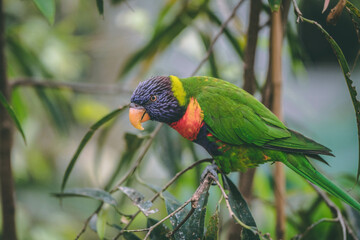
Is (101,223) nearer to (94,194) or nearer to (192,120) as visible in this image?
(94,194)

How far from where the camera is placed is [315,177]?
0.94 m

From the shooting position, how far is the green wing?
950 millimetres

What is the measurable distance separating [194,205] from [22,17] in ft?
9.09

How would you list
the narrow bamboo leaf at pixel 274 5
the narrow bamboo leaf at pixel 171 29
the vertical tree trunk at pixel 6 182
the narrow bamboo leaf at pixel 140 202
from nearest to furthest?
the narrow bamboo leaf at pixel 274 5, the narrow bamboo leaf at pixel 140 202, the vertical tree trunk at pixel 6 182, the narrow bamboo leaf at pixel 171 29

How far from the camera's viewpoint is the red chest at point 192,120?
1.02 metres

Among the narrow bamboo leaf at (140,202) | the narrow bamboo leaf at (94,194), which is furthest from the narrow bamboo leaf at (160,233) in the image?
the narrow bamboo leaf at (94,194)

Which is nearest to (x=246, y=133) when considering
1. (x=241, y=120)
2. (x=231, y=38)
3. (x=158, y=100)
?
(x=241, y=120)

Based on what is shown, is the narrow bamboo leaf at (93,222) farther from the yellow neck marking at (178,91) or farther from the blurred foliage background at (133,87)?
the yellow neck marking at (178,91)

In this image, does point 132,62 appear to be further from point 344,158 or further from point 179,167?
point 344,158

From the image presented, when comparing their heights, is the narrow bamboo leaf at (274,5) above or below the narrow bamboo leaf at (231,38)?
above

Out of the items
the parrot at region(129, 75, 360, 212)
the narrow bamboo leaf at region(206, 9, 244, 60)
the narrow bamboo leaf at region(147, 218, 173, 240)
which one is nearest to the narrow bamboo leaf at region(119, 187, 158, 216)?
the narrow bamboo leaf at region(147, 218, 173, 240)

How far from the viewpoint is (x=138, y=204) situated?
0.92m

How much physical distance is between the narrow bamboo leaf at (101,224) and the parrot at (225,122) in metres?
0.26

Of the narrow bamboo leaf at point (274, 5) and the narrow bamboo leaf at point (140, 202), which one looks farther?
the narrow bamboo leaf at point (140, 202)
